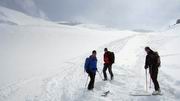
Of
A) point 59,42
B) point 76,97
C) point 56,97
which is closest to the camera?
point 76,97

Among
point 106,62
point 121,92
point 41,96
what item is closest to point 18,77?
point 41,96

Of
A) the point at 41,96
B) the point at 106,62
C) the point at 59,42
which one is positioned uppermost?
the point at 59,42

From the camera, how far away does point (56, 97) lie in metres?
11.0

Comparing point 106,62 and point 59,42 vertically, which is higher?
point 59,42

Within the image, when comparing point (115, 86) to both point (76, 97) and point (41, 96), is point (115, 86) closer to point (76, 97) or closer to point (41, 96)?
point (76, 97)

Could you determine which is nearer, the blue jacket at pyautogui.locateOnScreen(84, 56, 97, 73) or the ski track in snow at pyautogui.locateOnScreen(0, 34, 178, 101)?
the ski track in snow at pyautogui.locateOnScreen(0, 34, 178, 101)

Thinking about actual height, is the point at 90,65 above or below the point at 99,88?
above

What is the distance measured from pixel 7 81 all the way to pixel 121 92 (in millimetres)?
10826

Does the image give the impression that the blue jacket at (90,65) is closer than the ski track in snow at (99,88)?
No

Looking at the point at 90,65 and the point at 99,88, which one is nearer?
the point at 90,65

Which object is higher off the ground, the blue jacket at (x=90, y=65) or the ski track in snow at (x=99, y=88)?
the blue jacket at (x=90, y=65)

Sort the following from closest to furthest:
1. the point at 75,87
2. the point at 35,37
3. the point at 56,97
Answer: the point at 56,97, the point at 75,87, the point at 35,37

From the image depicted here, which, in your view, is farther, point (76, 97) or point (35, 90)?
point (35, 90)

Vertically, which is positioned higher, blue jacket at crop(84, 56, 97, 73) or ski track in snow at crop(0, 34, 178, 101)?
blue jacket at crop(84, 56, 97, 73)
